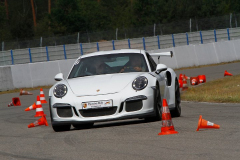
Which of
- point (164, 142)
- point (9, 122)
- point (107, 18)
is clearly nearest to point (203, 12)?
point (107, 18)

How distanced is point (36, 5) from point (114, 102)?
303 ft

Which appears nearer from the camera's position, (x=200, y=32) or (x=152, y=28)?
(x=200, y=32)

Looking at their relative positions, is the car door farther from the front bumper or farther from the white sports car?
the front bumper

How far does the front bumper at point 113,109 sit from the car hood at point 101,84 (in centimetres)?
10

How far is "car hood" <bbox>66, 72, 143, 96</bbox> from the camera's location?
363 inches

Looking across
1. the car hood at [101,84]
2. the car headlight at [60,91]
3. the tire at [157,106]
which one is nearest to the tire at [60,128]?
the car headlight at [60,91]

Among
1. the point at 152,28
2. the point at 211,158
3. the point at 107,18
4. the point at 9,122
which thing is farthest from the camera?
the point at 107,18

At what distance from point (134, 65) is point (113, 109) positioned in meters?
1.55

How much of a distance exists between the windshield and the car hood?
375 mm

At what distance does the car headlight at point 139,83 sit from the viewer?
932 cm

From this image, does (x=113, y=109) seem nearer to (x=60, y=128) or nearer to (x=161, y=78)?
(x=60, y=128)

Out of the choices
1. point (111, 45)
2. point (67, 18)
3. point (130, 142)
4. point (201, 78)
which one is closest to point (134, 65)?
point (130, 142)

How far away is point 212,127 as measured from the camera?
8.54 m

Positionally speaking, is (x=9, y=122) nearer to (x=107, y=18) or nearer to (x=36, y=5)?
(x=107, y=18)
